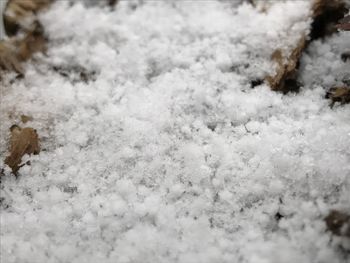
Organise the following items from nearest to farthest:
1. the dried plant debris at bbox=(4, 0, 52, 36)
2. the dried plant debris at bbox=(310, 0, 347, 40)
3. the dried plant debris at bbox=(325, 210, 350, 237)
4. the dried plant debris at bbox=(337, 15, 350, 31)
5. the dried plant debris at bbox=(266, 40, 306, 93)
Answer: the dried plant debris at bbox=(325, 210, 350, 237), the dried plant debris at bbox=(337, 15, 350, 31), the dried plant debris at bbox=(266, 40, 306, 93), the dried plant debris at bbox=(310, 0, 347, 40), the dried plant debris at bbox=(4, 0, 52, 36)

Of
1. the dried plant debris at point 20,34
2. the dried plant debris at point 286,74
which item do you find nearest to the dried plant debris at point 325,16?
the dried plant debris at point 286,74

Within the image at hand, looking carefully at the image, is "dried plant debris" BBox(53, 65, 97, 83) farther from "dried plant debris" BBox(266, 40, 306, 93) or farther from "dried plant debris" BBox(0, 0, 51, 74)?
"dried plant debris" BBox(266, 40, 306, 93)

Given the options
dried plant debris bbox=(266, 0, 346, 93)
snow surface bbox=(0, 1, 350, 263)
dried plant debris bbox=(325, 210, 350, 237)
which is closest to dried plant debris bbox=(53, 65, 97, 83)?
snow surface bbox=(0, 1, 350, 263)

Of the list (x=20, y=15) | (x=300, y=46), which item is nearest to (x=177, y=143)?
(x=300, y=46)

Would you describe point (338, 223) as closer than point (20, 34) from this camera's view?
Yes

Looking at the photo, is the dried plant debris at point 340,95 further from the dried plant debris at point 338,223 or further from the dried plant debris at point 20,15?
the dried plant debris at point 20,15

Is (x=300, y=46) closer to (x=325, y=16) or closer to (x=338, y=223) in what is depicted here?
(x=325, y=16)
